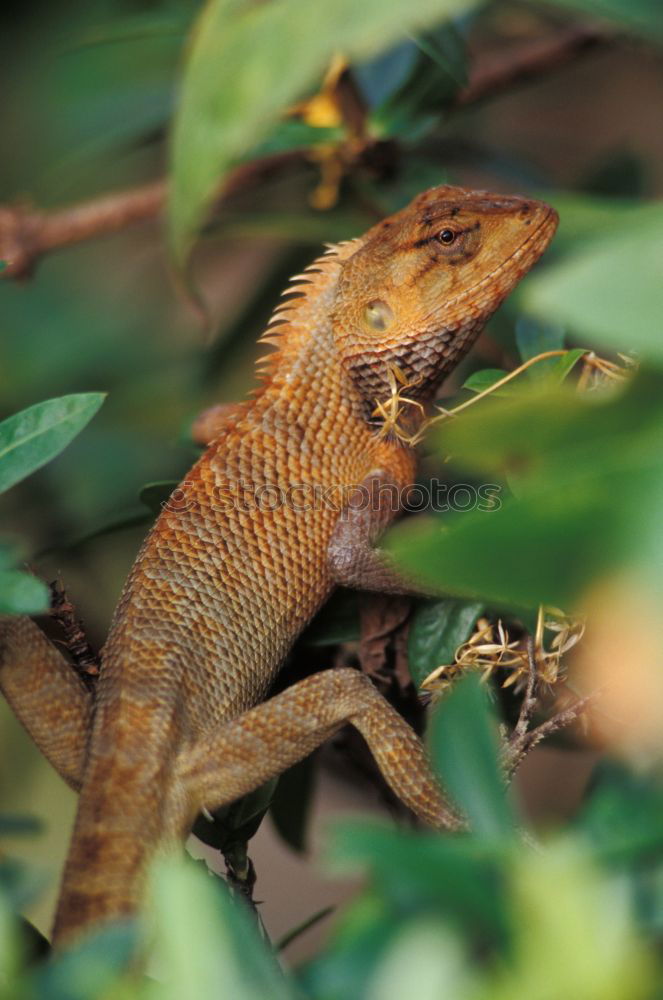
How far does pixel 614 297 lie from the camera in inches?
31.0

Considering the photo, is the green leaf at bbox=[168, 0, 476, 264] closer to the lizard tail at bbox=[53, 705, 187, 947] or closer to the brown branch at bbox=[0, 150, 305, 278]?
the lizard tail at bbox=[53, 705, 187, 947]

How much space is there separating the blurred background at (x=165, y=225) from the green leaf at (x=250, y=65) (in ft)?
0.96

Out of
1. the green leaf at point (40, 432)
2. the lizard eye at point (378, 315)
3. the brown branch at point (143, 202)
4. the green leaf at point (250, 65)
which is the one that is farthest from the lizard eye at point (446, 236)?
the green leaf at point (40, 432)

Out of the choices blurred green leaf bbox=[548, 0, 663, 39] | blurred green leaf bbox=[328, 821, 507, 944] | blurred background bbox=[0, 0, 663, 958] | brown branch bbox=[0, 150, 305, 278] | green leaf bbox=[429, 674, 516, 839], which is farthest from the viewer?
brown branch bbox=[0, 150, 305, 278]

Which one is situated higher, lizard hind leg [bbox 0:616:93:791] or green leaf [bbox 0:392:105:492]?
green leaf [bbox 0:392:105:492]

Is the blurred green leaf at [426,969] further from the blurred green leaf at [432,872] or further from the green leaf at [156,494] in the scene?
the green leaf at [156,494]

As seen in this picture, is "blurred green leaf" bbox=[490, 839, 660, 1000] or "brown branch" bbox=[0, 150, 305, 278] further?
"brown branch" bbox=[0, 150, 305, 278]

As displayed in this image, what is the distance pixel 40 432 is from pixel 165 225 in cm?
145

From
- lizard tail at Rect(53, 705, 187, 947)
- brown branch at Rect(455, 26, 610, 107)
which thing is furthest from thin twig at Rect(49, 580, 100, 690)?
brown branch at Rect(455, 26, 610, 107)

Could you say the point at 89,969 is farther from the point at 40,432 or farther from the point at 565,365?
the point at 565,365

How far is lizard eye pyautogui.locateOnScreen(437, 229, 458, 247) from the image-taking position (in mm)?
2160

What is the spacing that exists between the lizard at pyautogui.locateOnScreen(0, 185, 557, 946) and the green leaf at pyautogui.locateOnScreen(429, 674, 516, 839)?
2.01 feet

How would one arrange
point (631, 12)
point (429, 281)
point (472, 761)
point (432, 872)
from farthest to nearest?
point (429, 281) → point (631, 12) → point (472, 761) → point (432, 872)

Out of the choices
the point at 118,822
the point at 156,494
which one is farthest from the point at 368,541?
the point at 118,822
